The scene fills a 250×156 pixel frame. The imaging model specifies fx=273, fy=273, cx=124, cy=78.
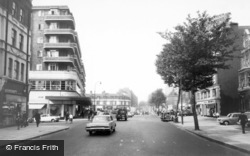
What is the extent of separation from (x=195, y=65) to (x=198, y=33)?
2.76m

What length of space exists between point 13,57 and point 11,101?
14.7 ft

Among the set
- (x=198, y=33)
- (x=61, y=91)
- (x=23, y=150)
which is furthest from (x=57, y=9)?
(x=23, y=150)

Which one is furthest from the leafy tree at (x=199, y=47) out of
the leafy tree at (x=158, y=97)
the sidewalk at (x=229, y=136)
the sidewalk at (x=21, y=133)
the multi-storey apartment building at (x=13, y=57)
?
the leafy tree at (x=158, y=97)

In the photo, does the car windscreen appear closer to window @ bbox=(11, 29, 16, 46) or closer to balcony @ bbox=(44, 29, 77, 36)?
window @ bbox=(11, 29, 16, 46)

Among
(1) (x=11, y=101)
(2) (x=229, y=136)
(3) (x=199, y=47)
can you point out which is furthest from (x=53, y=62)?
(2) (x=229, y=136)

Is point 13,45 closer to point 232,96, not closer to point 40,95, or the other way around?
point 40,95

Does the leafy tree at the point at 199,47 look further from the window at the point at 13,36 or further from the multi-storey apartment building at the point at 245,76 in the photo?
the multi-storey apartment building at the point at 245,76

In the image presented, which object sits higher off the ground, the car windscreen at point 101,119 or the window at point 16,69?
the window at point 16,69

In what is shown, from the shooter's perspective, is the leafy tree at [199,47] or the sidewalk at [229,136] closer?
the sidewalk at [229,136]

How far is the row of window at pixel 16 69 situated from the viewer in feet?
90.7

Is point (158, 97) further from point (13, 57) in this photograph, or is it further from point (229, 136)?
point (229, 136)

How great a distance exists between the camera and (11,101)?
27422 millimetres

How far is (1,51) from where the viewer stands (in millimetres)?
25438

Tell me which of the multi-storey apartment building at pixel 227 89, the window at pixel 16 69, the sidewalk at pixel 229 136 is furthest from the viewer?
the multi-storey apartment building at pixel 227 89
